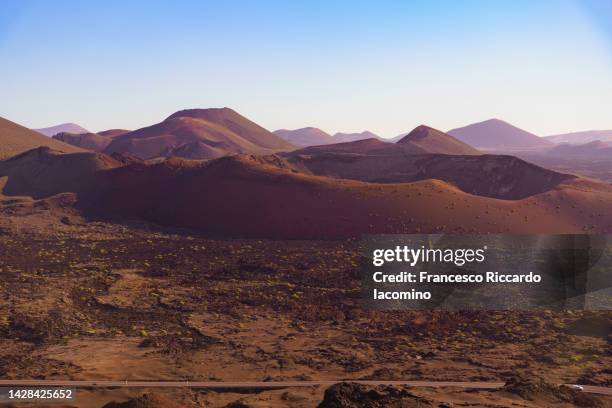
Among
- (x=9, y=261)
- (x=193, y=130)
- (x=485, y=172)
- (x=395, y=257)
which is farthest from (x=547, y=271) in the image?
(x=193, y=130)

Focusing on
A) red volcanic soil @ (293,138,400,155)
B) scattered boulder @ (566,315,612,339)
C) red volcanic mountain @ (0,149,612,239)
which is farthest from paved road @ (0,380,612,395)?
red volcanic soil @ (293,138,400,155)

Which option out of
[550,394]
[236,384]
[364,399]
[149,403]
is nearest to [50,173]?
[236,384]

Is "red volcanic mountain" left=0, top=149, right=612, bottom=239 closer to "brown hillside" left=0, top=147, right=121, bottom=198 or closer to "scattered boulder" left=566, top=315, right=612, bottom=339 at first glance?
"brown hillside" left=0, top=147, right=121, bottom=198

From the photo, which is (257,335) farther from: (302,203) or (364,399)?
(302,203)

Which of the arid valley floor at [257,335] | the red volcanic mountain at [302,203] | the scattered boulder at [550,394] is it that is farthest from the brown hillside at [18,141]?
the scattered boulder at [550,394]

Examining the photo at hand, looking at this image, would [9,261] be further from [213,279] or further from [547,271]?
[547,271]

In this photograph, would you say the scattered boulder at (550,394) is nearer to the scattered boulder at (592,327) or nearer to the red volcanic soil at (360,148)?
the scattered boulder at (592,327)
